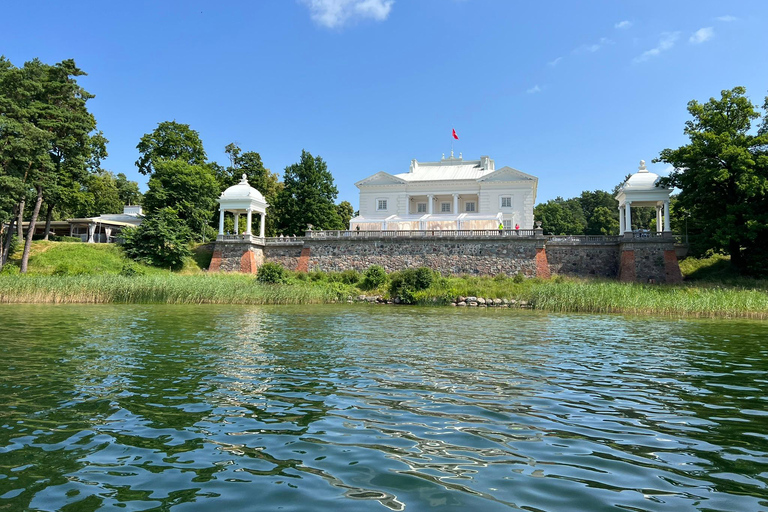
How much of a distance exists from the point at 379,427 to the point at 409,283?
27.2 metres

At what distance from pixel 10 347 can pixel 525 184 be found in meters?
42.0

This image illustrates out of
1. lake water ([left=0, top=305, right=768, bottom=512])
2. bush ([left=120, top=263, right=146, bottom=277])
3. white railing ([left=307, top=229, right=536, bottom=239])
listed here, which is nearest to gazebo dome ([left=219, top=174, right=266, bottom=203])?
white railing ([left=307, top=229, right=536, bottom=239])

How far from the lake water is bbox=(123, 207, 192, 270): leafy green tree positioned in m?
28.8

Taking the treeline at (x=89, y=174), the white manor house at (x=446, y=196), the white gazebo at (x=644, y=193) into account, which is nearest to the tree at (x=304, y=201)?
the treeline at (x=89, y=174)

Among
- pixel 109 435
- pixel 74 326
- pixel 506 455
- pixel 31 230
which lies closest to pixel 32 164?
pixel 31 230

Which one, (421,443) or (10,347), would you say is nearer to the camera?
(421,443)

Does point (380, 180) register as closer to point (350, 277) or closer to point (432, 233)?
point (432, 233)

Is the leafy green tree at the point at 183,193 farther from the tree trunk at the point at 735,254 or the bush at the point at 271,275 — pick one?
the tree trunk at the point at 735,254

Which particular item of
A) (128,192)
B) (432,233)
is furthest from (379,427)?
(128,192)

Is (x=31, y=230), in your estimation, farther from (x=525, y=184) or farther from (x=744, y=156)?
(x=744, y=156)

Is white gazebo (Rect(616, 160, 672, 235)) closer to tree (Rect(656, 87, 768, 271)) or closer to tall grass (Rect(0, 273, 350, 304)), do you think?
tree (Rect(656, 87, 768, 271))

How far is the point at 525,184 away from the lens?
46.2 m

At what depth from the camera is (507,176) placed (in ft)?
153

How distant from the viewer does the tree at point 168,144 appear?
5066 cm
